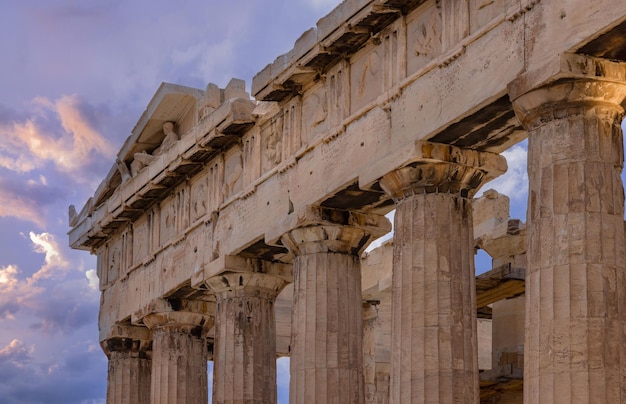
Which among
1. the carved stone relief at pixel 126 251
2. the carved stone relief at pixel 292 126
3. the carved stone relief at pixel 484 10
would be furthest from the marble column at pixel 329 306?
the carved stone relief at pixel 126 251

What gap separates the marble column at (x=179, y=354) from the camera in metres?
35.5

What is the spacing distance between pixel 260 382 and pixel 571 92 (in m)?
13.2

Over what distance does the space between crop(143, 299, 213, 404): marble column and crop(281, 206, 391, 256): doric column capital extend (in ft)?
25.3

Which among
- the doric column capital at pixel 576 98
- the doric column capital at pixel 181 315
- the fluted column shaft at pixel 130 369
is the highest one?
the doric column capital at pixel 576 98

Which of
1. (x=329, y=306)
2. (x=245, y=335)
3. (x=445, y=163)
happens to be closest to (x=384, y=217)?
(x=329, y=306)

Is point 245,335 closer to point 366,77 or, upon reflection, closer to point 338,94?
point 338,94

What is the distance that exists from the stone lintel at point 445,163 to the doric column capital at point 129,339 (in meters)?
15.4

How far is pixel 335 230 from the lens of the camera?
92.5ft

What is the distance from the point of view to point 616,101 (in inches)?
833

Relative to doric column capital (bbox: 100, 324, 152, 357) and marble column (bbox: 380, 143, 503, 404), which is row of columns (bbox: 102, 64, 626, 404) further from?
doric column capital (bbox: 100, 324, 152, 357)

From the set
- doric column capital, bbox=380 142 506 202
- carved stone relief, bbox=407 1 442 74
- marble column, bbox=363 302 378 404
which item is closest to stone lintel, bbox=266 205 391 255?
doric column capital, bbox=380 142 506 202

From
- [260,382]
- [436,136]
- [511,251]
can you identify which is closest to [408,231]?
[436,136]

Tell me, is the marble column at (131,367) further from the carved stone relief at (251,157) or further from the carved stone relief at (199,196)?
the carved stone relief at (251,157)

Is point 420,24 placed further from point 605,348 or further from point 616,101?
point 605,348
